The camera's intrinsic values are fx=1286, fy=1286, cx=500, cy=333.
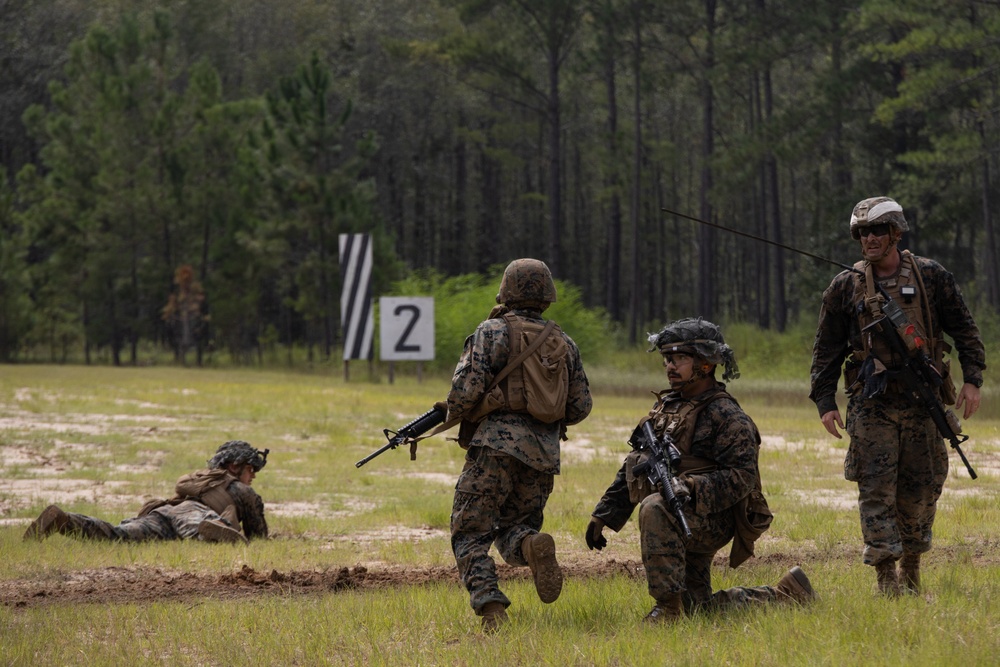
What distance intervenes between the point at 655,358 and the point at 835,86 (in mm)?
9560

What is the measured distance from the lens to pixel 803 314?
3894 cm

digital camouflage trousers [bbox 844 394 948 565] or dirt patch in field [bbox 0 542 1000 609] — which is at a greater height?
digital camouflage trousers [bbox 844 394 948 565]

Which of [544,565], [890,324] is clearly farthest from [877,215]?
[544,565]

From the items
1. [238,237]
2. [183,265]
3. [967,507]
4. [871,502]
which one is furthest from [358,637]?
[183,265]

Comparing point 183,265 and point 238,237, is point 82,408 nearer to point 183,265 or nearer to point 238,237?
point 238,237

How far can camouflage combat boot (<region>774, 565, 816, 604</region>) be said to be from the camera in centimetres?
665

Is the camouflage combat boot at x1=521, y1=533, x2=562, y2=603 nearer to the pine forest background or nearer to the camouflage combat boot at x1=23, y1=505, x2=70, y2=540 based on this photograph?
the camouflage combat boot at x1=23, y1=505, x2=70, y2=540

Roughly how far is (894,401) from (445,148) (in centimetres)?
6083

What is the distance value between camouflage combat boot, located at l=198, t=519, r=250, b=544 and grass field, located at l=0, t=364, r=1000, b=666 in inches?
5.4

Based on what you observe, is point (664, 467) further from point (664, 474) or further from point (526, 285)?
point (526, 285)

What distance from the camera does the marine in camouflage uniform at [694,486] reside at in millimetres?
6066

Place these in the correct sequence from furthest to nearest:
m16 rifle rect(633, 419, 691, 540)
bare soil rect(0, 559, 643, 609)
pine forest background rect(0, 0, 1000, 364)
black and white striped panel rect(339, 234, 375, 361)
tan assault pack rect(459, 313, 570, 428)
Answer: pine forest background rect(0, 0, 1000, 364)
black and white striped panel rect(339, 234, 375, 361)
bare soil rect(0, 559, 643, 609)
tan assault pack rect(459, 313, 570, 428)
m16 rifle rect(633, 419, 691, 540)

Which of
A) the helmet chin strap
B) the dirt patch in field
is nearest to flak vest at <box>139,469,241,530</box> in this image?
the dirt patch in field

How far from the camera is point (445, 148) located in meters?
66.6
